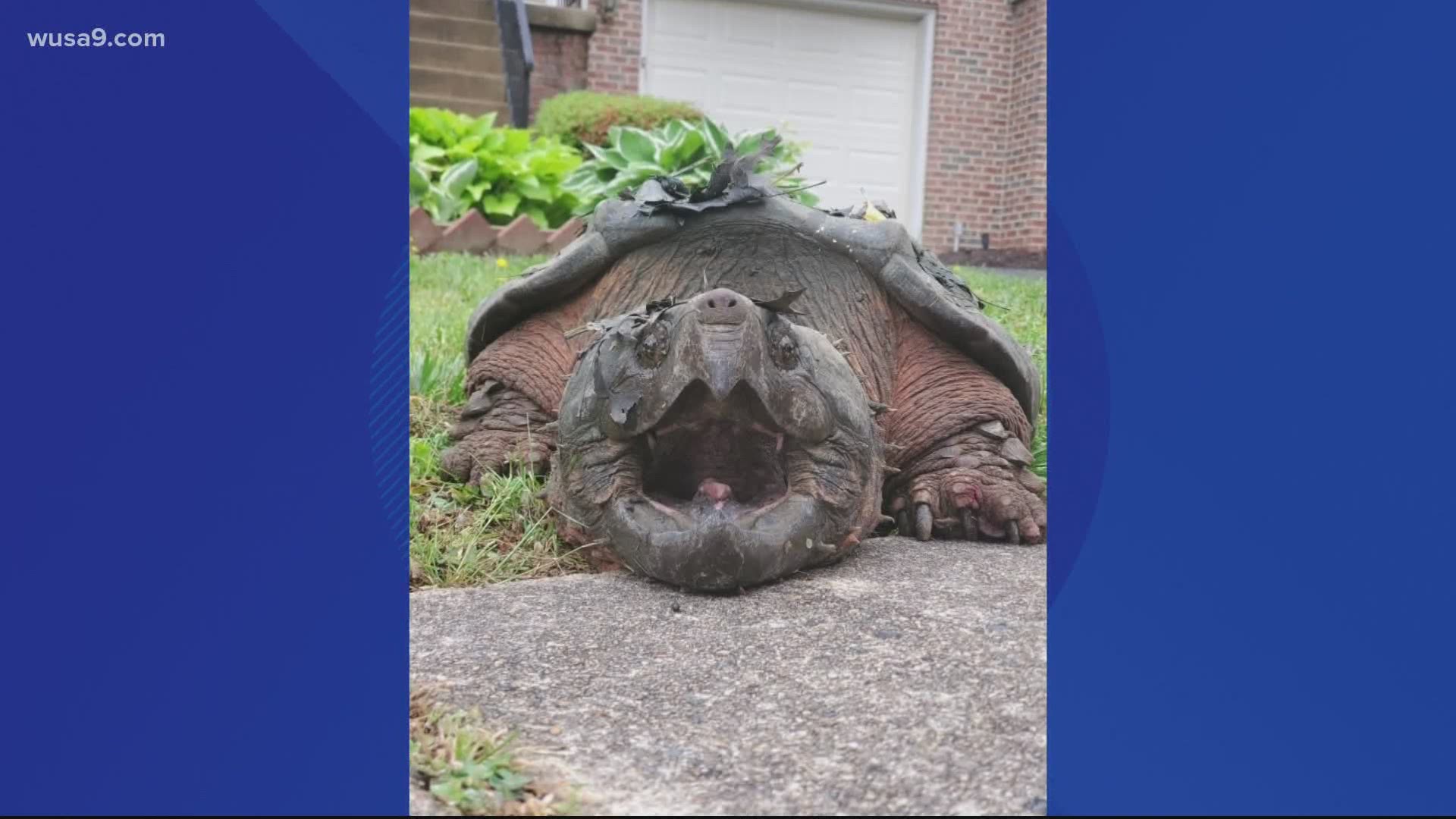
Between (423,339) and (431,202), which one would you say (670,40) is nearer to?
(431,202)

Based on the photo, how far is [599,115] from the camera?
948cm

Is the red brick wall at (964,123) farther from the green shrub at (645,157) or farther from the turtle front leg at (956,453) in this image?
the turtle front leg at (956,453)

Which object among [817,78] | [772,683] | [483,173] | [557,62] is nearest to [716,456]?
[772,683]

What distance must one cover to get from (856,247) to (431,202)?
5256 mm

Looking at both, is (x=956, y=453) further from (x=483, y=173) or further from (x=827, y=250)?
(x=483, y=173)

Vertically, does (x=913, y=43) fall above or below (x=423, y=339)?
above

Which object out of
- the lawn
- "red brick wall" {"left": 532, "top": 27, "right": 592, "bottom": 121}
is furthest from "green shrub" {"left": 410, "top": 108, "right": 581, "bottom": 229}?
"red brick wall" {"left": 532, "top": 27, "right": 592, "bottom": 121}

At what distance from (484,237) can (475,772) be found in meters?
6.61

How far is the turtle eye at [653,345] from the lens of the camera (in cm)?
210

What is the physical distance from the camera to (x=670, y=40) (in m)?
12.0

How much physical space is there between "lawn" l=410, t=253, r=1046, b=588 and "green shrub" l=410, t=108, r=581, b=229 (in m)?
2.78

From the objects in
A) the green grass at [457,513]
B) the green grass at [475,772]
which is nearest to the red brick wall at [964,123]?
the green grass at [457,513]

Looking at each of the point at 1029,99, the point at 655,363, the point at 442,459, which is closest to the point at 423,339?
the point at 442,459

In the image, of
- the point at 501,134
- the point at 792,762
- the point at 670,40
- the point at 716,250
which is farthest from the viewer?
the point at 670,40
